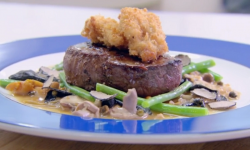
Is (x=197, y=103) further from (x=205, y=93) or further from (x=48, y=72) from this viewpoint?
(x=48, y=72)

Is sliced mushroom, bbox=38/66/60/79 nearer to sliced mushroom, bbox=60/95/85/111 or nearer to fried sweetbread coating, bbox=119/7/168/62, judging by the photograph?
sliced mushroom, bbox=60/95/85/111

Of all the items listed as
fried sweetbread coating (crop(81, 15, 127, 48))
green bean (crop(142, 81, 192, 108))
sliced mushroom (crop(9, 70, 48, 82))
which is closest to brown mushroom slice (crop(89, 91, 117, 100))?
green bean (crop(142, 81, 192, 108))

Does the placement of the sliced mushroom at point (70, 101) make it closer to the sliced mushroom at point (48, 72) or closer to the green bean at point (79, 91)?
the green bean at point (79, 91)

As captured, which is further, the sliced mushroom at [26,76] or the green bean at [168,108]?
the sliced mushroom at [26,76]

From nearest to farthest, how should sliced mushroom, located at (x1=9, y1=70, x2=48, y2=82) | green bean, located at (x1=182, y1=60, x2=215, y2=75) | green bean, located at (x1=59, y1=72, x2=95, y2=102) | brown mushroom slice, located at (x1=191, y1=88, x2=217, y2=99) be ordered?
1. green bean, located at (x1=59, y1=72, x2=95, y2=102)
2. brown mushroom slice, located at (x1=191, y1=88, x2=217, y2=99)
3. sliced mushroom, located at (x1=9, y1=70, x2=48, y2=82)
4. green bean, located at (x1=182, y1=60, x2=215, y2=75)

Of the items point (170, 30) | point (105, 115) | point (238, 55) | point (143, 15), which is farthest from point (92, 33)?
point (170, 30)

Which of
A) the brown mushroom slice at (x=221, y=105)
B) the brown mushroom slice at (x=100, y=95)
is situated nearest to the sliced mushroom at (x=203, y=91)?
the brown mushroom slice at (x=221, y=105)

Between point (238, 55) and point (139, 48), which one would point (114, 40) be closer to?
point (139, 48)
